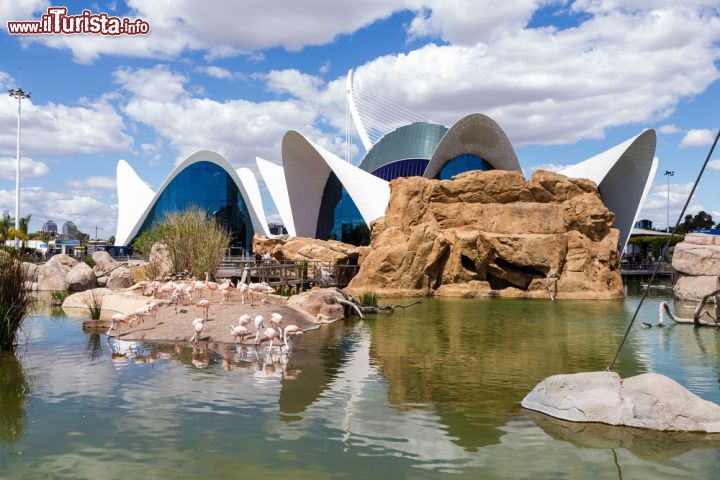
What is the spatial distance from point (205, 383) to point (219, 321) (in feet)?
15.0

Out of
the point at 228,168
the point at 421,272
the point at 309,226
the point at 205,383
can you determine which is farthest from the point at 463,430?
the point at 228,168

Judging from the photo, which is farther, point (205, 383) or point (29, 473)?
point (205, 383)

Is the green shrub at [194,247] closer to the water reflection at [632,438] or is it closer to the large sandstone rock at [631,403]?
the large sandstone rock at [631,403]

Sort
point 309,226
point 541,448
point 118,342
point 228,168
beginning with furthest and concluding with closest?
point 228,168 → point 309,226 → point 118,342 → point 541,448

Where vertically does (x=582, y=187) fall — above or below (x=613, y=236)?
above

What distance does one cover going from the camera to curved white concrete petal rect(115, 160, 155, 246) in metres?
50.8

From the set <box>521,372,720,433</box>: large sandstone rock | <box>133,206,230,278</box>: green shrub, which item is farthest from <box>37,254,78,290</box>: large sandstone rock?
<box>521,372,720,433</box>: large sandstone rock

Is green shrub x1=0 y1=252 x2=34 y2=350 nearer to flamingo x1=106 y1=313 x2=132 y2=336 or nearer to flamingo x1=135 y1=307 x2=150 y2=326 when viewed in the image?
flamingo x1=106 y1=313 x2=132 y2=336

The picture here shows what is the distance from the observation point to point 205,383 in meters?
8.52

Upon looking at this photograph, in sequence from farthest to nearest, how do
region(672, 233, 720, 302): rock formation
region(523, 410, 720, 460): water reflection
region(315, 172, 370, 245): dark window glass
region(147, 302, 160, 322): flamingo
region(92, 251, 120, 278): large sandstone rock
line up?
region(315, 172, 370, 245): dark window glass < region(92, 251, 120, 278): large sandstone rock < region(672, 233, 720, 302): rock formation < region(147, 302, 160, 322): flamingo < region(523, 410, 720, 460): water reflection

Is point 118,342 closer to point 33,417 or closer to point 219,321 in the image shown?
point 219,321

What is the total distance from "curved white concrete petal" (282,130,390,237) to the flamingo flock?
1990 cm

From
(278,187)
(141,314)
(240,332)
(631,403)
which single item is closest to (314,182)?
(278,187)

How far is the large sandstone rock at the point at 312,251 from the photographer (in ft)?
89.9
